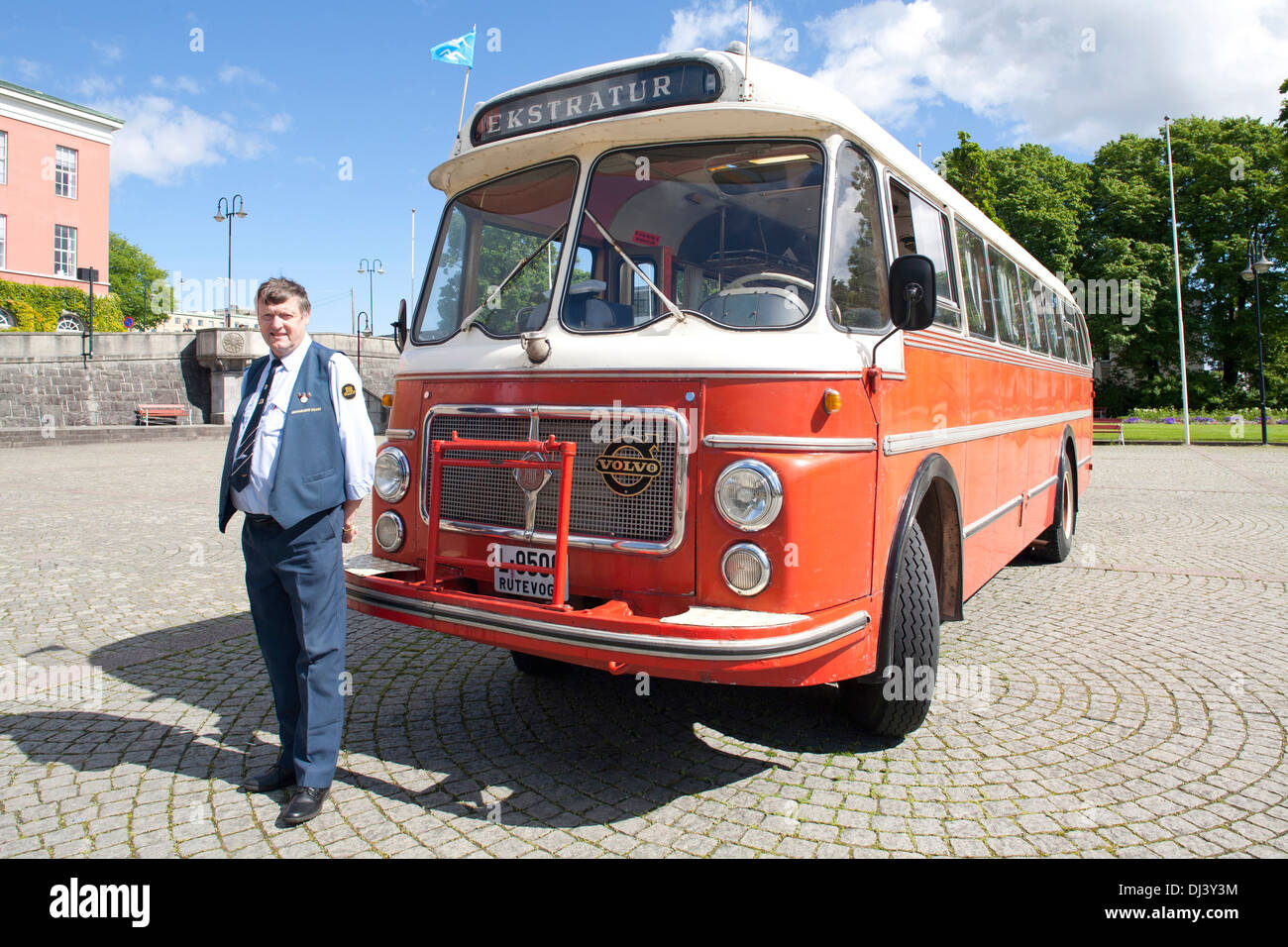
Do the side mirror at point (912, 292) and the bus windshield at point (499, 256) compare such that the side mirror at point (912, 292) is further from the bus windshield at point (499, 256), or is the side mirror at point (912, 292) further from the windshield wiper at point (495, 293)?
the windshield wiper at point (495, 293)

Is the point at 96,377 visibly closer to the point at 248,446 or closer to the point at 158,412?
the point at 158,412

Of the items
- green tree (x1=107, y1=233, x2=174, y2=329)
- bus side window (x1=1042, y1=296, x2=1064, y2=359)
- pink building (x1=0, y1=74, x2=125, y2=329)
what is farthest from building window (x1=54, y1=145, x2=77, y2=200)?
bus side window (x1=1042, y1=296, x2=1064, y2=359)

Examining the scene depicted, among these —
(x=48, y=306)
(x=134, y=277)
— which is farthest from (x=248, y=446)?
(x=134, y=277)

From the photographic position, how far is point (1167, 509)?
13.1 meters

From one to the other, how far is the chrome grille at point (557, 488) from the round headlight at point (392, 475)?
0.47 ft

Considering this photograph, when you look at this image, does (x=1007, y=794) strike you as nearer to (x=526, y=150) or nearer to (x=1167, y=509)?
(x=526, y=150)

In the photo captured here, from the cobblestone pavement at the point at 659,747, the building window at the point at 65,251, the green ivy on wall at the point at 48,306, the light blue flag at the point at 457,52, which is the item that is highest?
the building window at the point at 65,251

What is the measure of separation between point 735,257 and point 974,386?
229cm

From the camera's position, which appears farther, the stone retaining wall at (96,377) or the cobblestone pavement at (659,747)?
the stone retaining wall at (96,377)

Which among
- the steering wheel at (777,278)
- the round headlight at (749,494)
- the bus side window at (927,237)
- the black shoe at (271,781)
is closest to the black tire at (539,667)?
the black shoe at (271,781)

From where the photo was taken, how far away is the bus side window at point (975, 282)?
228 inches

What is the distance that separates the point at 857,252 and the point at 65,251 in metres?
49.0

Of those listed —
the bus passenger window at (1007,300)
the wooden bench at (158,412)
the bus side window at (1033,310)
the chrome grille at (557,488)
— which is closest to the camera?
the chrome grille at (557,488)
